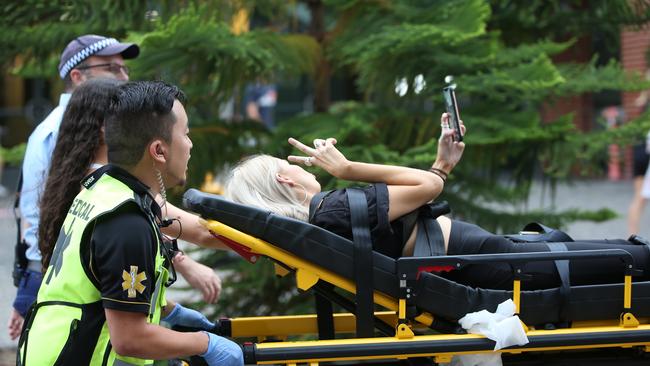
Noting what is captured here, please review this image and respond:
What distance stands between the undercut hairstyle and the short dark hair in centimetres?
55

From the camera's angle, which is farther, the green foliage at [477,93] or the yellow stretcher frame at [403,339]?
the green foliage at [477,93]

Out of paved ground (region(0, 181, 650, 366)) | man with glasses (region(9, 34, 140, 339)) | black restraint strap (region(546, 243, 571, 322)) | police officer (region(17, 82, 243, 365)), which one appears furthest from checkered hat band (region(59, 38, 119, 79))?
black restraint strap (region(546, 243, 571, 322))

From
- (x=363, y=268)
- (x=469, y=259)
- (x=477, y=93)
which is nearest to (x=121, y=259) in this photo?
(x=363, y=268)

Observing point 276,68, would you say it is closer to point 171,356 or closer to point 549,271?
point 549,271

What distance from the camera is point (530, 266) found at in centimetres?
333

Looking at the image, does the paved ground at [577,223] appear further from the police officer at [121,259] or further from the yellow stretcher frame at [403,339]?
the police officer at [121,259]

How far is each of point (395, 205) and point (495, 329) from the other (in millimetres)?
604

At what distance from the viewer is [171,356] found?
238cm

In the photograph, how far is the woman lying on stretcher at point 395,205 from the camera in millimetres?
3230

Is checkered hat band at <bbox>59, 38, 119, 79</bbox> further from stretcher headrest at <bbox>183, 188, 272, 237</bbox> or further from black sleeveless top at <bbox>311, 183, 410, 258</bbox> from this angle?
black sleeveless top at <bbox>311, 183, 410, 258</bbox>

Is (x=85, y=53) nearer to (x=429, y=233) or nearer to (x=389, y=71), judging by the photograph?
(x=429, y=233)

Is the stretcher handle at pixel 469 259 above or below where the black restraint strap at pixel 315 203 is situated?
below

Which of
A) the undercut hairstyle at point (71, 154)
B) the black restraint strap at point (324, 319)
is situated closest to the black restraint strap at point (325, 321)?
the black restraint strap at point (324, 319)

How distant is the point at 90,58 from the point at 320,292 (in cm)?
153
